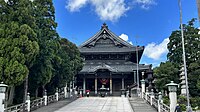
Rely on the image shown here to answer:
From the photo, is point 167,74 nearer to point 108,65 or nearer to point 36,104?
point 108,65

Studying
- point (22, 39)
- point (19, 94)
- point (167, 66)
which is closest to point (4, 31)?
point (22, 39)

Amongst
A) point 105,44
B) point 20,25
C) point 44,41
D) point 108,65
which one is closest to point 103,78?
point 108,65

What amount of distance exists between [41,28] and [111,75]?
76.4 ft

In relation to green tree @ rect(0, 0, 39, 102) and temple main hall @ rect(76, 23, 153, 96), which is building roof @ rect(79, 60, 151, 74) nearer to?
temple main hall @ rect(76, 23, 153, 96)

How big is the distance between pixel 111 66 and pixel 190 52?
16.7 meters

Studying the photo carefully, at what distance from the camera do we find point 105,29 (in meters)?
47.1

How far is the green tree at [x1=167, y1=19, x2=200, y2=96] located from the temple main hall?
7.53 m

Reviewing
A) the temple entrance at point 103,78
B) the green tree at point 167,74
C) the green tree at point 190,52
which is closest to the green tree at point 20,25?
the green tree at point 190,52

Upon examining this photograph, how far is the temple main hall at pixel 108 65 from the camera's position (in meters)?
40.3

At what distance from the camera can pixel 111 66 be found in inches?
1679

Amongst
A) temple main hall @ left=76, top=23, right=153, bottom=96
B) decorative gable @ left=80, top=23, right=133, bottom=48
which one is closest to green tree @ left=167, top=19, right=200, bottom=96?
temple main hall @ left=76, top=23, right=153, bottom=96

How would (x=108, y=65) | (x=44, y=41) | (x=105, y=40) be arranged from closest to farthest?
(x=44, y=41)
(x=108, y=65)
(x=105, y=40)

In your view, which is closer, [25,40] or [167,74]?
[25,40]

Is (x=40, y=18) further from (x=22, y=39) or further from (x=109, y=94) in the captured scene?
(x=109, y=94)
